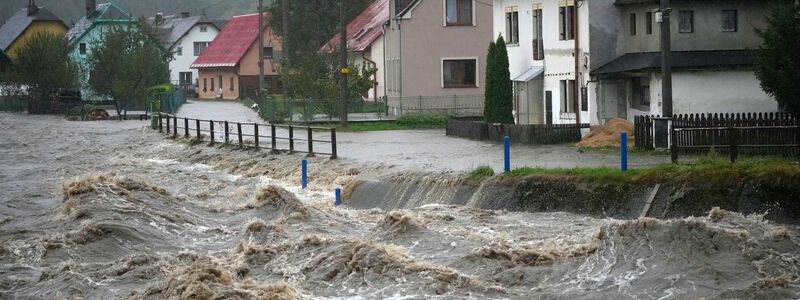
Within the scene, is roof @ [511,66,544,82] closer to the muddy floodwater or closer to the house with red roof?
the muddy floodwater

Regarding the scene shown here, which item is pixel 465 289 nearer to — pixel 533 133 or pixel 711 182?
pixel 711 182

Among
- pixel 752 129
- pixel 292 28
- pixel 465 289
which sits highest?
pixel 292 28

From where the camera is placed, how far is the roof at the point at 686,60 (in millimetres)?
38594

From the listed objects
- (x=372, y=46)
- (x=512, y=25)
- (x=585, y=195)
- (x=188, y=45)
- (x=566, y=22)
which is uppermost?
(x=188, y=45)

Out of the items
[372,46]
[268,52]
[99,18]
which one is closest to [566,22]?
[372,46]

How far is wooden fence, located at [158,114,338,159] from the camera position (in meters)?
38.1

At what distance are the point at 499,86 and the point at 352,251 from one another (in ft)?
91.8

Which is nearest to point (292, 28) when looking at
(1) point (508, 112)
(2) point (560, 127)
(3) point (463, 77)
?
(3) point (463, 77)

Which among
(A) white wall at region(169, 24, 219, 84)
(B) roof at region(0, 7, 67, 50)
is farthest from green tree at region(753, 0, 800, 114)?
(A) white wall at region(169, 24, 219, 84)

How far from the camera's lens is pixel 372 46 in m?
72.2

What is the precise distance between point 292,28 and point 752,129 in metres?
66.6

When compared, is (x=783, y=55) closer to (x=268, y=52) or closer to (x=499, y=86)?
(x=499, y=86)

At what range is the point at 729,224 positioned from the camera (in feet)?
66.3

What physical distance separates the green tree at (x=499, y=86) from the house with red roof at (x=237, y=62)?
47.3 meters
